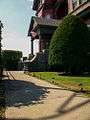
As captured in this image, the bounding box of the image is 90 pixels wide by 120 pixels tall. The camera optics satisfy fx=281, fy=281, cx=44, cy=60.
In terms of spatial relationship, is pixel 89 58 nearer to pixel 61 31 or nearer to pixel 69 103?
pixel 61 31

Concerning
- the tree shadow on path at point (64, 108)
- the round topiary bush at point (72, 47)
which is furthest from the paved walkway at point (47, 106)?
the round topiary bush at point (72, 47)

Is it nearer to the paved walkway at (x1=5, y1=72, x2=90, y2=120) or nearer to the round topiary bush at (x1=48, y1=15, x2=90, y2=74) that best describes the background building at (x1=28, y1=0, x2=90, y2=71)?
the round topiary bush at (x1=48, y1=15, x2=90, y2=74)

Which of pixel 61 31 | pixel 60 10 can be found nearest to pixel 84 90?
pixel 61 31

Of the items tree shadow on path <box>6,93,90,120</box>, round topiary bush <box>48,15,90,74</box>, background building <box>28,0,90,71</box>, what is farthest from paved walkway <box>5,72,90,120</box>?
background building <box>28,0,90,71</box>

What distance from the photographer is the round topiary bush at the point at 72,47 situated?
1984cm

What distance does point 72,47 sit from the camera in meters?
19.9

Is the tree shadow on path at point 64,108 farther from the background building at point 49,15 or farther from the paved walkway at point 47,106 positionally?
the background building at point 49,15

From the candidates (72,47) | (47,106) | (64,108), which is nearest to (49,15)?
(72,47)

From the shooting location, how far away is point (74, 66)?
788 inches

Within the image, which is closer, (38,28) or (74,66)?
(74,66)

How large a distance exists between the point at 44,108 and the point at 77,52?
11.8 meters

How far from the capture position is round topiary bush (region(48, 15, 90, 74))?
781 inches

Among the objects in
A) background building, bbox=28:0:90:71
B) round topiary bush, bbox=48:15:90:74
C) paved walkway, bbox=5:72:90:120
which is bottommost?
paved walkway, bbox=5:72:90:120

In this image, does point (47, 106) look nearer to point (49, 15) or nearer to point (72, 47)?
point (72, 47)
